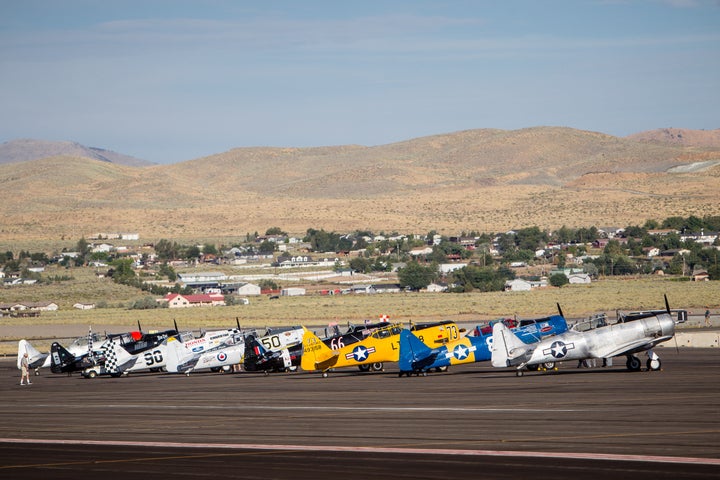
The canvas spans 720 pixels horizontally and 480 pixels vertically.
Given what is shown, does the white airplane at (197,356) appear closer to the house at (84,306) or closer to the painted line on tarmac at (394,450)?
the painted line on tarmac at (394,450)

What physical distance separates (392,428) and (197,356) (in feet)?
66.3

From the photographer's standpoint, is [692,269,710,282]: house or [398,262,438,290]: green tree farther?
[398,262,438,290]: green tree

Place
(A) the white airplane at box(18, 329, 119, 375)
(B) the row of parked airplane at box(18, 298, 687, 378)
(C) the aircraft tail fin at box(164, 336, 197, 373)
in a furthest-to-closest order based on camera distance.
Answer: (A) the white airplane at box(18, 329, 119, 375), (C) the aircraft tail fin at box(164, 336, 197, 373), (B) the row of parked airplane at box(18, 298, 687, 378)

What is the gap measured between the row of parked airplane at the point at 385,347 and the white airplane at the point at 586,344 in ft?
0.09

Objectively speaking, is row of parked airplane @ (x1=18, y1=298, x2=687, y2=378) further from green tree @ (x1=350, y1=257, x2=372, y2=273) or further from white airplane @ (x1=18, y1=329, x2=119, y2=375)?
green tree @ (x1=350, y1=257, x2=372, y2=273)

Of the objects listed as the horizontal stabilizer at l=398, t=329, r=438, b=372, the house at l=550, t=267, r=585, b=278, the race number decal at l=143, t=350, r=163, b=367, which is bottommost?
the house at l=550, t=267, r=585, b=278

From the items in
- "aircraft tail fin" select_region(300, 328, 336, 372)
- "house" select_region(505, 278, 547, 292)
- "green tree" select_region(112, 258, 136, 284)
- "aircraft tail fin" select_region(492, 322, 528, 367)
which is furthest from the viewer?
"green tree" select_region(112, 258, 136, 284)

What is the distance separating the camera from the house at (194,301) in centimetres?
9644

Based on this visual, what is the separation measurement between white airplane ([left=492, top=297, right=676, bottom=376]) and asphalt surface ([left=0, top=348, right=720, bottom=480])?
1.86ft

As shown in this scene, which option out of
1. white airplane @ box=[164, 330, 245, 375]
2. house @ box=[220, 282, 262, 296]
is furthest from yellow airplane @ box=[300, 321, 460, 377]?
house @ box=[220, 282, 262, 296]

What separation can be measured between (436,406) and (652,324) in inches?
360

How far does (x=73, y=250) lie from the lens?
161750 mm

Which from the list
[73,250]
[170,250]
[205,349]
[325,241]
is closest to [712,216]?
[325,241]

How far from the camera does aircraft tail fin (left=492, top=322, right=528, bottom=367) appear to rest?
29.8 m
